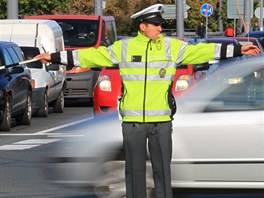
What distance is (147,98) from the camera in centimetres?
808

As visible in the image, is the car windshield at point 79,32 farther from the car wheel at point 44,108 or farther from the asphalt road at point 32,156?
the car wheel at point 44,108

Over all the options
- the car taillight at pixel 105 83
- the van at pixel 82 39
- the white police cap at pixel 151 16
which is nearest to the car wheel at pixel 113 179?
the white police cap at pixel 151 16

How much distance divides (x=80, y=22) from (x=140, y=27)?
20.4 meters

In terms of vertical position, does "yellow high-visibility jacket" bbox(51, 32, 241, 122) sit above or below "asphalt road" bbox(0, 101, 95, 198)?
above

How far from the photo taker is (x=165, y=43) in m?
8.20

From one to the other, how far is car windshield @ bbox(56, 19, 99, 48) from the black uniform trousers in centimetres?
1950

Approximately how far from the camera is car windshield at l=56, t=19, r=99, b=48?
91.5ft

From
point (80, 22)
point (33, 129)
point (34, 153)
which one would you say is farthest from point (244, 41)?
point (34, 153)

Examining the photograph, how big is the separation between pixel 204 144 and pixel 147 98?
1.72m

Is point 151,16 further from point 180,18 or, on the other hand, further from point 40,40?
point 180,18

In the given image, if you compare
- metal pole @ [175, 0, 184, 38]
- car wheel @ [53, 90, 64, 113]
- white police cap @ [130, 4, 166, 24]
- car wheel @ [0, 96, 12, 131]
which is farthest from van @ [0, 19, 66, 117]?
metal pole @ [175, 0, 184, 38]

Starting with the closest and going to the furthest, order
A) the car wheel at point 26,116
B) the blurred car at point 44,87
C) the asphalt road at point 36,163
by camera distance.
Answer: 1. the asphalt road at point 36,163
2. the car wheel at point 26,116
3. the blurred car at point 44,87

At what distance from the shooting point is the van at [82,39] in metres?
26.2

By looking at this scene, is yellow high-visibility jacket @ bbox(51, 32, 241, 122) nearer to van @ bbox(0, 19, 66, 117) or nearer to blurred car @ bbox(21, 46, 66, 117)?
blurred car @ bbox(21, 46, 66, 117)
